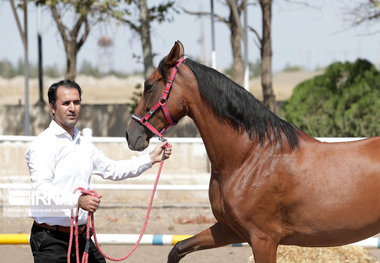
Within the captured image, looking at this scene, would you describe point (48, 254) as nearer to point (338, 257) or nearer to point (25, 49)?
point (338, 257)

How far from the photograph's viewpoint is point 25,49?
10539 mm

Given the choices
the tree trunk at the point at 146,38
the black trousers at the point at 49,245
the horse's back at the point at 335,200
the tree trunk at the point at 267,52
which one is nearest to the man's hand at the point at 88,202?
the black trousers at the point at 49,245

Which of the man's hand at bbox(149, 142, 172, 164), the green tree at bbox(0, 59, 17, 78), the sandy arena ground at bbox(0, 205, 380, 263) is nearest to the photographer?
the man's hand at bbox(149, 142, 172, 164)

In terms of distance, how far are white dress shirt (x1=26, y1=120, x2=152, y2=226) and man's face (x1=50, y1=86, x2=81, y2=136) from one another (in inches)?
Result: 1.6

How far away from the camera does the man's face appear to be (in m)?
2.98

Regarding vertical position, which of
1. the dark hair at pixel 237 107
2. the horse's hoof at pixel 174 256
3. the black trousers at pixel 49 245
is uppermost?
the dark hair at pixel 237 107

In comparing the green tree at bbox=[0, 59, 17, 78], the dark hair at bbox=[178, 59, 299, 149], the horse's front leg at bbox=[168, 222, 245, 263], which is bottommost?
the horse's front leg at bbox=[168, 222, 245, 263]

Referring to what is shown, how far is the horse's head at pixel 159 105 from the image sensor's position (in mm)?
3428

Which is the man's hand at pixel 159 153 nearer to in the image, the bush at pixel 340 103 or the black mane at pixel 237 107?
the black mane at pixel 237 107

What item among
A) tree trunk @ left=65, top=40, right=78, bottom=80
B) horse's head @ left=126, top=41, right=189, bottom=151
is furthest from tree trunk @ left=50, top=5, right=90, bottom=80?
horse's head @ left=126, top=41, right=189, bottom=151

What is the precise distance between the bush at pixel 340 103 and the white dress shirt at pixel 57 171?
6716 mm

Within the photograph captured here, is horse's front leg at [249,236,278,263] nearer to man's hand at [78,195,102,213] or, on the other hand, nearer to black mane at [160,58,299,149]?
black mane at [160,58,299,149]

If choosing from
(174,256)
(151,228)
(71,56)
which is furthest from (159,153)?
(71,56)

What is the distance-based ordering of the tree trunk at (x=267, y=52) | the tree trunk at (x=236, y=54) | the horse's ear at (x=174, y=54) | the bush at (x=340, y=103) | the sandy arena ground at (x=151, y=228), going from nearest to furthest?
the horse's ear at (x=174, y=54) < the sandy arena ground at (x=151, y=228) < the bush at (x=340, y=103) < the tree trunk at (x=267, y=52) < the tree trunk at (x=236, y=54)
